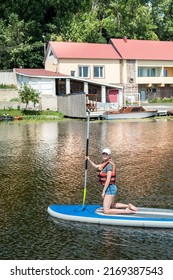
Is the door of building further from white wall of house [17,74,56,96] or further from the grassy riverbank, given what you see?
the grassy riverbank

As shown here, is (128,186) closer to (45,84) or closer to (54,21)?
(45,84)

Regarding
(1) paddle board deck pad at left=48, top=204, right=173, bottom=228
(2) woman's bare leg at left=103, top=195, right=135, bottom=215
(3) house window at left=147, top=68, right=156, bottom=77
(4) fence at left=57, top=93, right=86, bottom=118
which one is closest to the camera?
(1) paddle board deck pad at left=48, top=204, right=173, bottom=228

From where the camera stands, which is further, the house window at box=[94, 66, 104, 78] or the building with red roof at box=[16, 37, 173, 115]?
the house window at box=[94, 66, 104, 78]

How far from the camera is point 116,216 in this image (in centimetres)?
1542

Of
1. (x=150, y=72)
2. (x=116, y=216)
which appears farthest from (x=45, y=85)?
(x=116, y=216)

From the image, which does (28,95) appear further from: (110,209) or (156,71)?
(110,209)

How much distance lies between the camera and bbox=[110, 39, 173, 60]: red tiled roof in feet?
243

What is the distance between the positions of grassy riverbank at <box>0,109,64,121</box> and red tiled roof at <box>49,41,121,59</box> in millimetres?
12125

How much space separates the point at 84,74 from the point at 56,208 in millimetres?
55804

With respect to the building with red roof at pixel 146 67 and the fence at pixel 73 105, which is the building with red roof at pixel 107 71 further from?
the fence at pixel 73 105

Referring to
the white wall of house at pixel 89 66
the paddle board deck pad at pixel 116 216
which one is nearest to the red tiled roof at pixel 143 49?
the white wall of house at pixel 89 66

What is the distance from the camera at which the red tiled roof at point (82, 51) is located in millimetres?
69688

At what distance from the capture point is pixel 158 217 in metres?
15.4

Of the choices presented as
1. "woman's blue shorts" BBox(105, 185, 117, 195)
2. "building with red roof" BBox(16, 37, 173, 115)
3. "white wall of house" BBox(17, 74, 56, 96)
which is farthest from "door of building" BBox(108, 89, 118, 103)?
"woman's blue shorts" BBox(105, 185, 117, 195)
